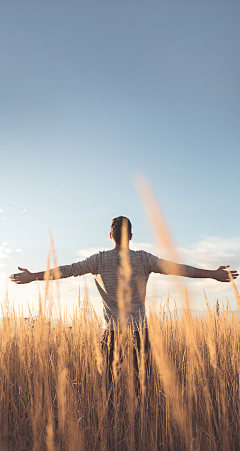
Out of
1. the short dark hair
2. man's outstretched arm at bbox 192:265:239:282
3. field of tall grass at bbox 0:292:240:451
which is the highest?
the short dark hair

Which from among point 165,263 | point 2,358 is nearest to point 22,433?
point 2,358

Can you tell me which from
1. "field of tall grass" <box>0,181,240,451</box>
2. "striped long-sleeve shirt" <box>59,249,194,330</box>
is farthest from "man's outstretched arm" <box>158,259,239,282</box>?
"field of tall grass" <box>0,181,240,451</box>

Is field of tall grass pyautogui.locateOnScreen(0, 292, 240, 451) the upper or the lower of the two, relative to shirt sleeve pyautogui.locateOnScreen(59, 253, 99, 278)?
lower

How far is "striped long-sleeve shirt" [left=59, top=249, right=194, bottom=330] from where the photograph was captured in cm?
225

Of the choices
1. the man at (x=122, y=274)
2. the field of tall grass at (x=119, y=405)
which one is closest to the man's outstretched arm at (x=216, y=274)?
the man at (x=122, y=274)

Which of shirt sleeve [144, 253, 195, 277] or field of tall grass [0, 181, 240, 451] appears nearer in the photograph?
field of tall grass [0, 181, 240, 451]

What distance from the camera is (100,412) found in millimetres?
1619

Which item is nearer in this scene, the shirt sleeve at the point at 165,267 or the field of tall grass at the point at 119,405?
the field of tall grass at the point at 119,405

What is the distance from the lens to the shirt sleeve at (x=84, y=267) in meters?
2.24

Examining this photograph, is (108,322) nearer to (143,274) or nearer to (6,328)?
(143,274)

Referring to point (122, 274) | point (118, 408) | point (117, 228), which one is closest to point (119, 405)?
point (118, 408)

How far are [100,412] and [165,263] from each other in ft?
3.58

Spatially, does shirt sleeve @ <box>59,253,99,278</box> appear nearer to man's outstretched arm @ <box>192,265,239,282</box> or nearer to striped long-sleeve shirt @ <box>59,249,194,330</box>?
striped long-sleeve shirt @ <box>59,249,194,330</box>

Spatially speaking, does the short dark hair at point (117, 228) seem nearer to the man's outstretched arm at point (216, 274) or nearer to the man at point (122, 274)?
the man at point (122, 274)
